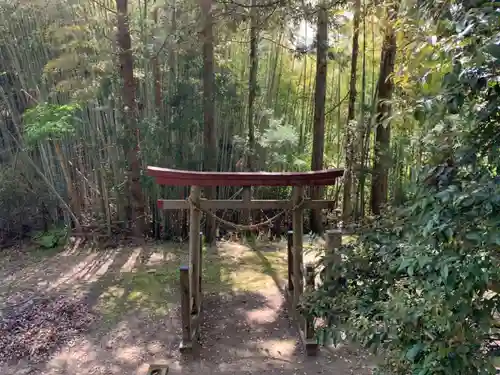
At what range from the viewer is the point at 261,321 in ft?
10.7

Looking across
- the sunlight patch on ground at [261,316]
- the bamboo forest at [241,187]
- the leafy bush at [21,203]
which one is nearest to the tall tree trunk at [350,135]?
the bamboo forest at [241,187]

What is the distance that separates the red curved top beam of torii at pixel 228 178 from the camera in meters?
2.60

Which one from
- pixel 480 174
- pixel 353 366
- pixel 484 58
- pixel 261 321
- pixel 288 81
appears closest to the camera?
pixel 484 58

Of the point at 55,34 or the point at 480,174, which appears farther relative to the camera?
the point at 55,34

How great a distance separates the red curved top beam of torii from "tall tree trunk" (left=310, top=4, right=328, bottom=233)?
2.30m

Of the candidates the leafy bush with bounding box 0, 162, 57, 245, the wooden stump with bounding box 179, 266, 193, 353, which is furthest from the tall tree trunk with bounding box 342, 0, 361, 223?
the leafy bush with bounding box 0, 162, 57, 245

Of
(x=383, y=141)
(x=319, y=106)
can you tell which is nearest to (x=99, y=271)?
(x=319, y=106)

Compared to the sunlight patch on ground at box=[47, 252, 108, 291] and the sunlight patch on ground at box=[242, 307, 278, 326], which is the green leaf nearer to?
the sunlight patch on ground at box=[242, 307, 278, 326]

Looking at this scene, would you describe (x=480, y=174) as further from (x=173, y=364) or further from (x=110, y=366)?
(x=110, y=366)

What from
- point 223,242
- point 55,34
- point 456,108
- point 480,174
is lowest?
point 223,242

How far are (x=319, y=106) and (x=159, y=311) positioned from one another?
9.45ft

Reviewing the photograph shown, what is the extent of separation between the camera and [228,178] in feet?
8.61

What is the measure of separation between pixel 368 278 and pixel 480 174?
23.0 inches

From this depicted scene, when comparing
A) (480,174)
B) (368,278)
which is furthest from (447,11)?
(368,278)
